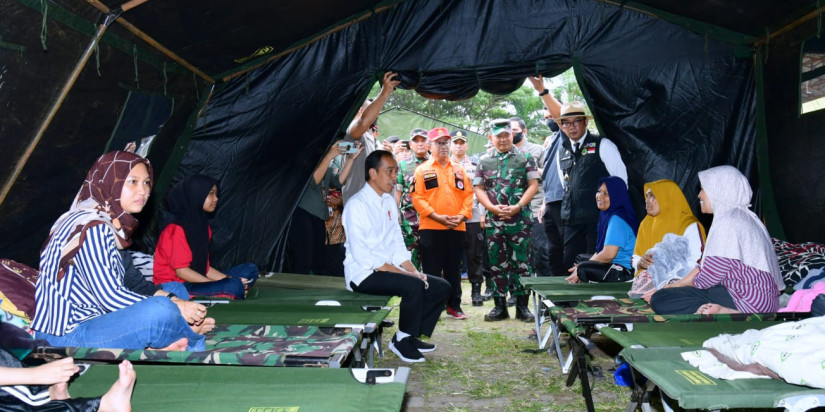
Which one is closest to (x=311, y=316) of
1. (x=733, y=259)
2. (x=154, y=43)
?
(x=154, y=43)

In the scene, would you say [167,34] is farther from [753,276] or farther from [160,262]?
[753,276]

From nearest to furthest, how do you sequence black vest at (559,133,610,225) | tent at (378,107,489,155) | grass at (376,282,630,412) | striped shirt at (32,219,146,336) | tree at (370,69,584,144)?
striped shirt at (32,219,146,336) → grass at (376,282,630,412) → black vest at (559,133,610,225) → tent at (378,107,489,155) → tree at (370,69,584,144)

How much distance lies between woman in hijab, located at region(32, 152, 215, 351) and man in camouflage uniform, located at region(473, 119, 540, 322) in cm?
346

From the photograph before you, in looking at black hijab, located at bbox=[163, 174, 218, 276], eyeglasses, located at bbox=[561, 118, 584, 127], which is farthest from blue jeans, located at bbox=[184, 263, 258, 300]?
eyeglasses, located at bbox=[561, 118, 584, 127]

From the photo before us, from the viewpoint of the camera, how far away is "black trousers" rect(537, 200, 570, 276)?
5.41m

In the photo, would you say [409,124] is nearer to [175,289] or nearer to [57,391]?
[175,289]

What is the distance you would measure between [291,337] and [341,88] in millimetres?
2565

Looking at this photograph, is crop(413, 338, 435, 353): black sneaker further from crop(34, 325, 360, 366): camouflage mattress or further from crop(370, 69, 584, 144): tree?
crop(370, 69, 584, 144): tree

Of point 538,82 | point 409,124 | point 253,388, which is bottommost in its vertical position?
point 253,388

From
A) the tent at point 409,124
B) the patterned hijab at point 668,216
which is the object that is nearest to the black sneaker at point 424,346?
the patterned hijab at point 668,216

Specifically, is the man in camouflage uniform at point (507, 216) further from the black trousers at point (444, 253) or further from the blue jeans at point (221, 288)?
the blue jeans at point (221, 288)

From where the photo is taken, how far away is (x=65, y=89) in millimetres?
3102

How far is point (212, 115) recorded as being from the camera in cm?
486

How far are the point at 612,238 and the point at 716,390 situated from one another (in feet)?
8.44
